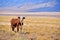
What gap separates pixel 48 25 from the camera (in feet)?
8.47

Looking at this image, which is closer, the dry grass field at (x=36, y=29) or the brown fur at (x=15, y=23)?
the dry grass field at (x=36, y=29)

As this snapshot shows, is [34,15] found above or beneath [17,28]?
above

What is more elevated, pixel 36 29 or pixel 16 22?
pixel 16 22

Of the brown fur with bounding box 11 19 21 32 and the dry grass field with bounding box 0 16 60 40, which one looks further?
the brown fur with bounding box 11 19 21 32

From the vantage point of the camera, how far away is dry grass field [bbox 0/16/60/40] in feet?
8.39

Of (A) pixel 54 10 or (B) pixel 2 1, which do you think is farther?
(B) pixel 2 1

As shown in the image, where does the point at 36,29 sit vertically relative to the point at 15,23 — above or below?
below

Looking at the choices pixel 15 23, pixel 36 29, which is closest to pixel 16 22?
pixel 15 23

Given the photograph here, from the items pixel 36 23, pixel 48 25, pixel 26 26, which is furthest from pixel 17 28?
pixel 48 25

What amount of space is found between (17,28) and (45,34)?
0.49m

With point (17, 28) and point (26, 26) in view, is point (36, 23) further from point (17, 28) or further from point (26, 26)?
point (17, 28)

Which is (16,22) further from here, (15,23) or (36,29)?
(36,29)

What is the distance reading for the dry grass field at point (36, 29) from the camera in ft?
8.39

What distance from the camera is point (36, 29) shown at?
2.61 metres
